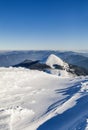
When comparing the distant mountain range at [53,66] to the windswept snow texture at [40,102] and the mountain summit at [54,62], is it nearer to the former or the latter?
the mountain summit at [54,62]

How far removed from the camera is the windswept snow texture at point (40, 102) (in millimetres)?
11586

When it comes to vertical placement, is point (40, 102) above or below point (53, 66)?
above

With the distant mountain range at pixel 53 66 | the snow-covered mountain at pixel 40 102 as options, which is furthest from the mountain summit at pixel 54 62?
the snow-covered mountain at pixel 40 102

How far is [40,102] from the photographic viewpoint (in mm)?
15219

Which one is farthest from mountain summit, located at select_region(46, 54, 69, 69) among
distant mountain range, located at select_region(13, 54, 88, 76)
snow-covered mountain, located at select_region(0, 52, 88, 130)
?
snow-covered mountain, located at select_region(0, 52, 88, 130)

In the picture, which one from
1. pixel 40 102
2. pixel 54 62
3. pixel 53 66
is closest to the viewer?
pixel 40 102

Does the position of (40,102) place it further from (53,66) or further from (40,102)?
(53,66)

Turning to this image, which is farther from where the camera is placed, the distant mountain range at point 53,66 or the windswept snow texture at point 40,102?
the distant mountain range at point 53,66

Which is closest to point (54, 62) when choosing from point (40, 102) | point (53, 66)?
point (53, 66)

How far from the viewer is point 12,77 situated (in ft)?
61.8

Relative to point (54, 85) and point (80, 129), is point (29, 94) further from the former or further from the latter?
point (80, 129)

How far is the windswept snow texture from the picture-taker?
11586 mm

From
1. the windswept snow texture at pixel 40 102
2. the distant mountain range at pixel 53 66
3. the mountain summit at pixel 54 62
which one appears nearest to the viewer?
the windswept snow texture at pixel 40 102

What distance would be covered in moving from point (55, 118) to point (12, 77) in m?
7.24
